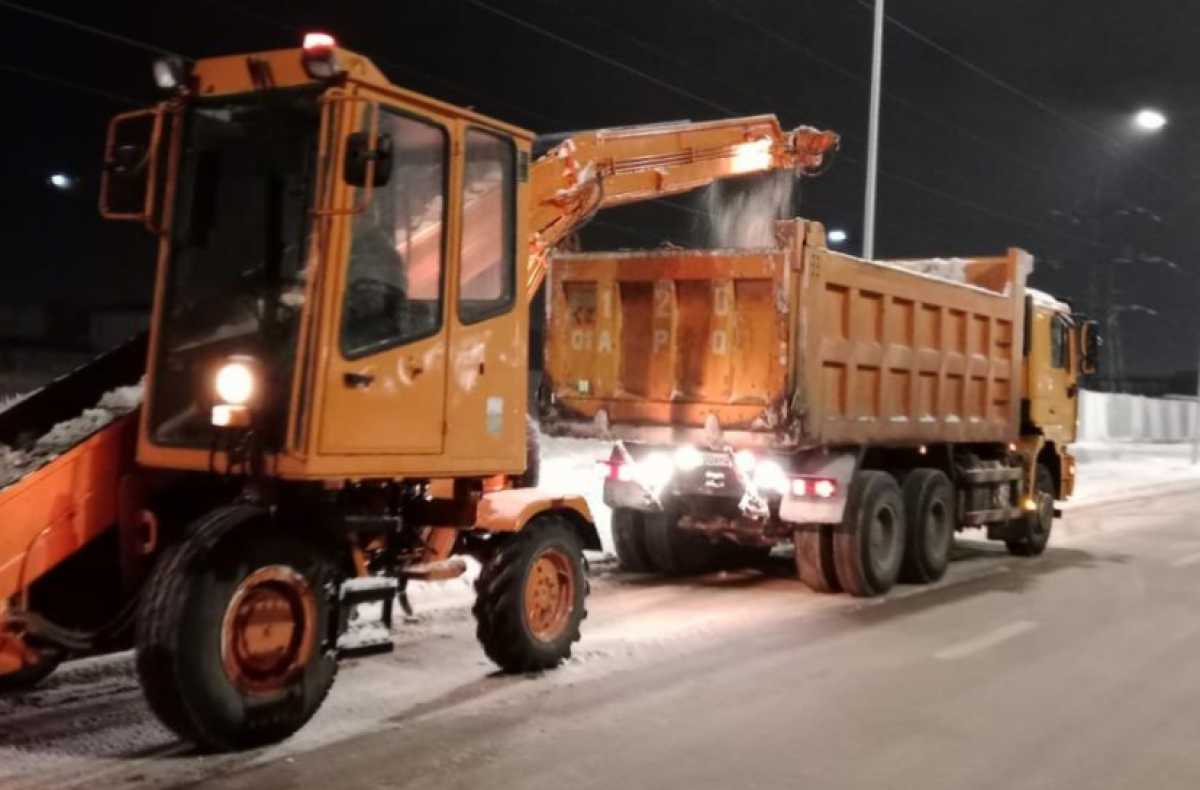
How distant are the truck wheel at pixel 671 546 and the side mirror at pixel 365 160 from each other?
652cm

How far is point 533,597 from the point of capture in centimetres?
785

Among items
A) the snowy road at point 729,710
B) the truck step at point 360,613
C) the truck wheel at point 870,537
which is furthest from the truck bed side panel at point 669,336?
the truck step at point 360,613

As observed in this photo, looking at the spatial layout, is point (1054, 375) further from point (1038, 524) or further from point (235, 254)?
point (235, 254)

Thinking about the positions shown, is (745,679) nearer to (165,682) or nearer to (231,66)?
(165,682)

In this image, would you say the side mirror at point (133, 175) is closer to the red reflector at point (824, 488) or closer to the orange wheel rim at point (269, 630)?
the orange wheel rim at point (269, 630)

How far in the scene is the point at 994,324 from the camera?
1373 cm

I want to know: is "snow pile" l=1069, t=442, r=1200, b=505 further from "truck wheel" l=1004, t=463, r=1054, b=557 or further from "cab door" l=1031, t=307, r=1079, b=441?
"truck wheel" l=1004, t=463, r=1054, b=557

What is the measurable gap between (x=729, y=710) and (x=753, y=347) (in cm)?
418

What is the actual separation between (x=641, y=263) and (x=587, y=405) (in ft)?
4.56

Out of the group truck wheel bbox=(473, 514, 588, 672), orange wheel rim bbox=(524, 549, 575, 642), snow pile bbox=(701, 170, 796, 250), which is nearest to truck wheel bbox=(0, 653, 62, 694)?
truck wheel bbox=(473, 514, 588, 672)

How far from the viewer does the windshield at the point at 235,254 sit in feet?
20.9

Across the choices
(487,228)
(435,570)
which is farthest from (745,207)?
(435,570)

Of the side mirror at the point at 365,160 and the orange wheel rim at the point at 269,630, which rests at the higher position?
the side mirror at the point at 365,160

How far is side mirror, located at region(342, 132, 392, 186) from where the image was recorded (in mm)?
6141
